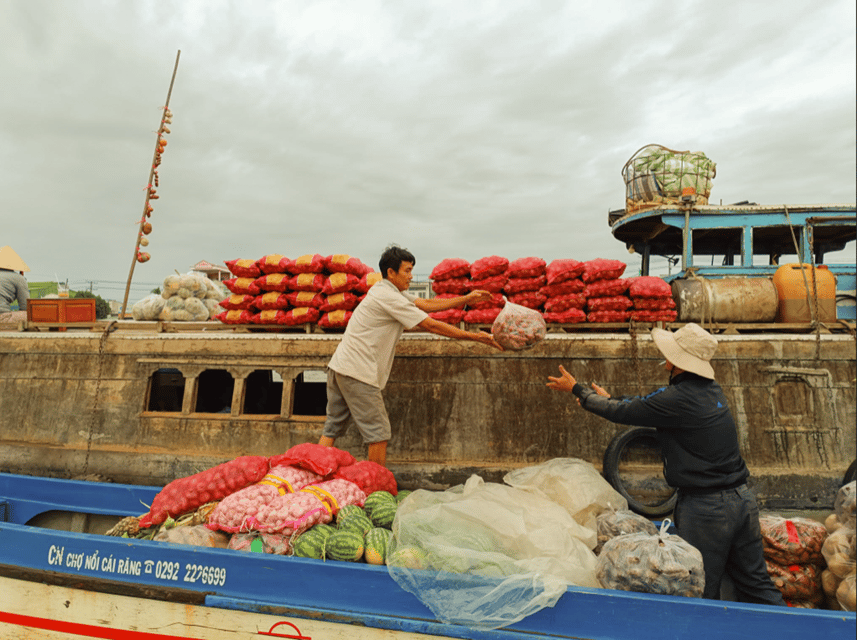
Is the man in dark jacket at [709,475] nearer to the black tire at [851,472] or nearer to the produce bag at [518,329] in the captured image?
the produce bag at [518,329]

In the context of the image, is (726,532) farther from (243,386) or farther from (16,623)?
(243,386)

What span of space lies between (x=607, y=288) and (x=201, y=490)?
4.49 meters

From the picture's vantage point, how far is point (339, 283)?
19.6 feet

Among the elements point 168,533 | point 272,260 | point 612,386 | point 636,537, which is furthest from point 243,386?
point 636,537

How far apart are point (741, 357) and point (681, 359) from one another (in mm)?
2987

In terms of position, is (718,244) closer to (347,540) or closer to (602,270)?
(602,270)

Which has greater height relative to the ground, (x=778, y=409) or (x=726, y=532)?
(x=778, y=409)

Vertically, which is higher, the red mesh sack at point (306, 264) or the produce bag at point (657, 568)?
the red mesh sack at point (306, 264)

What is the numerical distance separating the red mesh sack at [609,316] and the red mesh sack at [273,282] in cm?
372

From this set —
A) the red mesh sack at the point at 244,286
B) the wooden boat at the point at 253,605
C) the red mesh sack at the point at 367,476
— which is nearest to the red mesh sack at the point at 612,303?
the red mesh sack at the point at 367,476

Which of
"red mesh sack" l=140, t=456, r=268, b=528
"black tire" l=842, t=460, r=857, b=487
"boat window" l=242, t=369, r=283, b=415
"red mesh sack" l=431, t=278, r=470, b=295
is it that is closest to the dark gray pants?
"black tire" l=842, t=460, r=857, b=487

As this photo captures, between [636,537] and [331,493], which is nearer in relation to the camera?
[636,537]

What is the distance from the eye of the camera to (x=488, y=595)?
8.10ft

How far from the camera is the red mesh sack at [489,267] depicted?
5.86m
